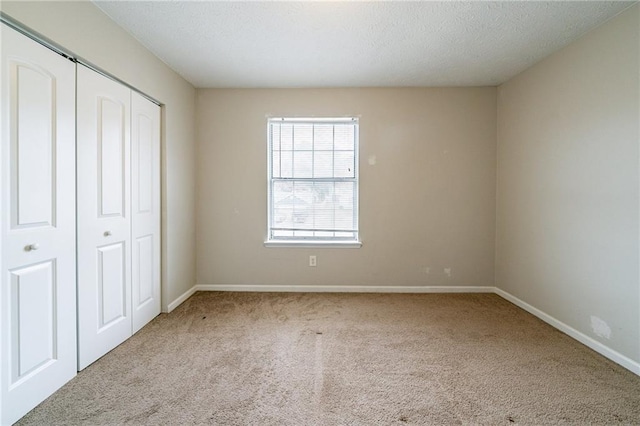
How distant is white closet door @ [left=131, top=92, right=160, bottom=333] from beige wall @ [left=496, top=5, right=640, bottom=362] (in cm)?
368

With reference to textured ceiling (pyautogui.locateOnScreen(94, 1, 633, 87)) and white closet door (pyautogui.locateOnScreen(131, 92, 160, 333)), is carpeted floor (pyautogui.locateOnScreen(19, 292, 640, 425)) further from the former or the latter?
textured ceiling (pyautogui.locateOnScreen(94, 1, 633, 87))

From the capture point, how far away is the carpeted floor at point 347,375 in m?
1.54

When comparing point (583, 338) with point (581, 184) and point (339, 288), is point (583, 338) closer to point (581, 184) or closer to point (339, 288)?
point (581, 184)

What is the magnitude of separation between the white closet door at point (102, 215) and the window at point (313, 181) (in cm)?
156

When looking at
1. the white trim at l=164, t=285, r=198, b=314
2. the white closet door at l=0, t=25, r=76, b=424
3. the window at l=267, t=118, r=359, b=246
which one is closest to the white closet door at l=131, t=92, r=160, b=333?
the white trim at l=164, t=285, r=198, b=314

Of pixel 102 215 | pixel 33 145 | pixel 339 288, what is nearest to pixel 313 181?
pixel 339 288

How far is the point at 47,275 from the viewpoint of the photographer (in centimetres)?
167

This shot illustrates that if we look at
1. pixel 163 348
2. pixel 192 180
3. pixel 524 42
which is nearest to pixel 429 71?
pixel 524 42

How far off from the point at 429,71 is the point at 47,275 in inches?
139

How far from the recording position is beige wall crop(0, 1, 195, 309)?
1.66 meters

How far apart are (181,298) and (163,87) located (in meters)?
2.19

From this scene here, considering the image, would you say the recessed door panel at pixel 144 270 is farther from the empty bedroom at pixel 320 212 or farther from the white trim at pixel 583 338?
→ the white trim at pixel 583 338

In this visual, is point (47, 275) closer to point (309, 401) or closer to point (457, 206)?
point (309, 401)

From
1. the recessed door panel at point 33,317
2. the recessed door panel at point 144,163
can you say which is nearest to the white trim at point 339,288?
the recessed door panel at point 144,163
